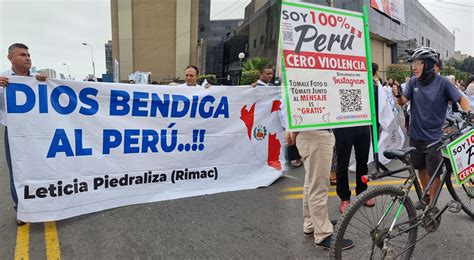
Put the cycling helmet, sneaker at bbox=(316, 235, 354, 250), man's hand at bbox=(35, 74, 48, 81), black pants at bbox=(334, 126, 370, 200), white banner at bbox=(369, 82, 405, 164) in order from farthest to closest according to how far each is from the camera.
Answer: white banner at bbox=(369, 82, 405, 164) → black pants at bbox=(334, 126, 370, 200) → man's hand at bbox=(35, 74, 48, 81) → the cycling helmet → sneaker at bbox=(316, 235, 354, 250)

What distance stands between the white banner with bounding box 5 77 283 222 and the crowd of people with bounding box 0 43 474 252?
0.29 m

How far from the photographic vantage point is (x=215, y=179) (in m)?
4.43

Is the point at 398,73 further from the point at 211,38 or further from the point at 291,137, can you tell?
the point at 291,137

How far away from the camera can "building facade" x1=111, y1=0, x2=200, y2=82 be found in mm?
50938

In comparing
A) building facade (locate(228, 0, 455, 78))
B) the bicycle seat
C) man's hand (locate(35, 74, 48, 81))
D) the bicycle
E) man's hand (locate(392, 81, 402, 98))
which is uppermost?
building facade (locate(228, 0, 455, 78))

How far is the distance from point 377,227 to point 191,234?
A: 5.68ft

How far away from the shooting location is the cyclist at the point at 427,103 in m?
3.30

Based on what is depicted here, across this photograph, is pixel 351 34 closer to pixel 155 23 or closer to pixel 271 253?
pixel 271 253

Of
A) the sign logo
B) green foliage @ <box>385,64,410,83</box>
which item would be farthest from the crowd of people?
green foliage @ <box>385,64,410,83</box>

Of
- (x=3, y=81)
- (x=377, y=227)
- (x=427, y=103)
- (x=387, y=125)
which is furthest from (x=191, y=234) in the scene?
(x=387, y=125)

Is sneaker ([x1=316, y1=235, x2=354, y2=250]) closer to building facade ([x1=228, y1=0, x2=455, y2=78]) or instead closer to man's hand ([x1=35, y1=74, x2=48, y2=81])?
man's hand ([x1=35, y1=74, x2=48, y2=81])

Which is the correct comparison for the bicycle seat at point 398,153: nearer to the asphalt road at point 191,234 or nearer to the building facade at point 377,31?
the asphalt road at point 191,234

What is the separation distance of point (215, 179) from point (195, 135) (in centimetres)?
63

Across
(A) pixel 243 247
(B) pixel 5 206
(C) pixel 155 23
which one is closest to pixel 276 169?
(A) pixel 243 247
